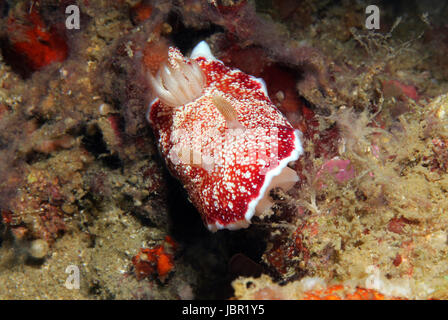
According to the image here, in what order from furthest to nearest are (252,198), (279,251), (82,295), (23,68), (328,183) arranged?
(23,68) → (82,295) → (279,251) → (328,183) → (252,198)

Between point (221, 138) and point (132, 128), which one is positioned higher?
point (221, 138)

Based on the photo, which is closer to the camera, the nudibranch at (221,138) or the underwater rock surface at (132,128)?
the nudibranch at (221,138)

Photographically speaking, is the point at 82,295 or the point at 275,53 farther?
the point at 82,295

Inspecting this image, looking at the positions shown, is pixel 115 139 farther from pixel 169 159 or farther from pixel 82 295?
pixel 82 295

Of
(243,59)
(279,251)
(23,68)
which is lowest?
(279,251)

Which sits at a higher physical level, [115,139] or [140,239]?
[115,139]

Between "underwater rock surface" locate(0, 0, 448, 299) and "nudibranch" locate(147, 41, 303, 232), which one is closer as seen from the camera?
"nudibranch" locate(147, 41, 303, 232)

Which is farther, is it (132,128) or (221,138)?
(132,128)

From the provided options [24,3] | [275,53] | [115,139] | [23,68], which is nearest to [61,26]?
[24,3]
